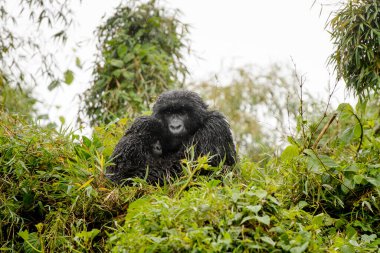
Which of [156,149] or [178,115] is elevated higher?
[178,115]

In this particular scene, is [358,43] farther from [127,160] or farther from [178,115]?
[127,160]

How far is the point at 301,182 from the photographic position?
5148 mm

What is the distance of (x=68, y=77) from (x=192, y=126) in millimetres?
3368

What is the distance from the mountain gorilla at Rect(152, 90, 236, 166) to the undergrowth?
31 centimetres

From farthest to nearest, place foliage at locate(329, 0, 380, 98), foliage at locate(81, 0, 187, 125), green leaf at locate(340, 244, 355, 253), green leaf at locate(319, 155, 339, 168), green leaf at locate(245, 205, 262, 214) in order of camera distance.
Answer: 1. foliage at locate(81, 0, 187, 125)
2. foliage at locate(329, 0, 380, 98)
3. green leaf at locate(319, 155, 339, 168)
4. green leaf at locate(340, 244, 355, 253)
5. green leaf at locate(245, 205, 262, 214)

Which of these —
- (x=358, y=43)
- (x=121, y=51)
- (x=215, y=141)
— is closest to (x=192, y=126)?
(x=215, y=141)

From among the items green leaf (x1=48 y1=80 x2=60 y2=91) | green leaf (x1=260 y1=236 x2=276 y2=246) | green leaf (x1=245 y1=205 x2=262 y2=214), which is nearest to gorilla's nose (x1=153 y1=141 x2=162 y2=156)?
green leaf (x1=245 y1=205 x2=262 y2=214)

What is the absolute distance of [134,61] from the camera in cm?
880

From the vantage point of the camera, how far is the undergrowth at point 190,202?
12.8 feet

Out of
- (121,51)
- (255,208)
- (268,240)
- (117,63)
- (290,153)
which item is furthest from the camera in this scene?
(121,51)

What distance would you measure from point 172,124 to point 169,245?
2259 mm

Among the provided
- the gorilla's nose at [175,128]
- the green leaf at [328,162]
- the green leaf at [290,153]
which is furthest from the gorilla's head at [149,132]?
the green leaf at [328,162]

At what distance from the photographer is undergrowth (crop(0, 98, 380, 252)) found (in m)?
3.91

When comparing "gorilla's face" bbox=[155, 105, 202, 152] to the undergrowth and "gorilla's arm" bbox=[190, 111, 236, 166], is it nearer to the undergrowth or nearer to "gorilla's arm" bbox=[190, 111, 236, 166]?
"gorilla's arm" bbox=[190, 111, 236, 166]
